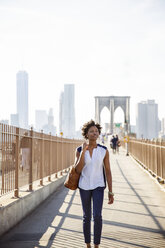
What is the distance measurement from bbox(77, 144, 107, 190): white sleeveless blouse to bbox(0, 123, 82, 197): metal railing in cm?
175

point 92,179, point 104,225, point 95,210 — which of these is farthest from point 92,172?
point 104,225

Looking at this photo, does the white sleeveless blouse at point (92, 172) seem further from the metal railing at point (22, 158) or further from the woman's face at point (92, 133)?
the metal railing at point (22, 158)

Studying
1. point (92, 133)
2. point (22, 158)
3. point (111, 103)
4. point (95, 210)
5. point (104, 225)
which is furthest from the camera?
point (111, 103)

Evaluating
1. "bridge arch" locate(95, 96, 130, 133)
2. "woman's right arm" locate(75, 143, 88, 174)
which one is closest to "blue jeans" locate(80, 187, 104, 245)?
"woman's right arm" locate(75, 143, 88, 174)

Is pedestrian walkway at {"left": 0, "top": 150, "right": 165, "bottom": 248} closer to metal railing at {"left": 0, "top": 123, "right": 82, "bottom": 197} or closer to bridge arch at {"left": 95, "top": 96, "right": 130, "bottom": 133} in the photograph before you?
metal railing at {"left": 0, "top": 123, "right": 82, "bottom": 197}

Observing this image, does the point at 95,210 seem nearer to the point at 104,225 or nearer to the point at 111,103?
the point at 104,225

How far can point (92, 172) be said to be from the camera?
4508 millimetres

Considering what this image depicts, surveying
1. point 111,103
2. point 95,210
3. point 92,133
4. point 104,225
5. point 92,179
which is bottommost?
point 104,225

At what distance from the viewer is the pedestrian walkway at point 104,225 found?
5219mm

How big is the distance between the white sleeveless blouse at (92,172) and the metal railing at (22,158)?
1749mm

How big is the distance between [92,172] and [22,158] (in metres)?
3.20

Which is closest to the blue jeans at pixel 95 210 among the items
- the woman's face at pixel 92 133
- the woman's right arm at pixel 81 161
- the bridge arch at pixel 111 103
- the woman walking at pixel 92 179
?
the woman walking at pixel 92 179

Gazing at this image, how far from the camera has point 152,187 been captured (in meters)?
11.5

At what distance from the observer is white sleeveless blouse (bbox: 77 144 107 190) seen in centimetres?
450
